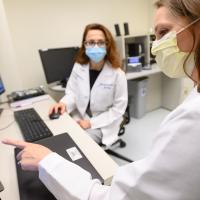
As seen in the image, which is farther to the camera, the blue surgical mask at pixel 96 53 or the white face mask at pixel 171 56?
the blue surgical mask at pixel 96 53

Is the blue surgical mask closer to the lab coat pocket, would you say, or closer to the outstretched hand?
the lab coat pocket

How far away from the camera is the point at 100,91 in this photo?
171cm

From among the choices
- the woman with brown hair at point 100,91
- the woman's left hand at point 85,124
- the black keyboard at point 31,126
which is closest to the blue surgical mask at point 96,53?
the woman with brown hair at point 100,91

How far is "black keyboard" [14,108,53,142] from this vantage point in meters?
1.08

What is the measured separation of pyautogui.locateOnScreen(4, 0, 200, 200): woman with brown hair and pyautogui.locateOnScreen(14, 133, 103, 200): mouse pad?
0.05 metres

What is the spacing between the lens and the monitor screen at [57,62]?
214 cm

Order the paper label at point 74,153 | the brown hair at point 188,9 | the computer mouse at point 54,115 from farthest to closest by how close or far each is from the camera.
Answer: the computer mouse at point 54,115 < the paper label at point 74,153 < the brown hair at point 188,9

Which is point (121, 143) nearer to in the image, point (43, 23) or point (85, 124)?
point (85, 124)

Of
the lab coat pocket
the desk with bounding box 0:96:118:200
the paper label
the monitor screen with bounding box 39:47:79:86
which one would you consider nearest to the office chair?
the lab coat pocket

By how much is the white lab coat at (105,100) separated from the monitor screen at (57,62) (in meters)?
0.51

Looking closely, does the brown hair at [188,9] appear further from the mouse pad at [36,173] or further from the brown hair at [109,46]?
the brown hair at [109,46]

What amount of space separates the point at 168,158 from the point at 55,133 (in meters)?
0.76

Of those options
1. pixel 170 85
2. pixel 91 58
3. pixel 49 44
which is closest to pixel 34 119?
pixel 91 58

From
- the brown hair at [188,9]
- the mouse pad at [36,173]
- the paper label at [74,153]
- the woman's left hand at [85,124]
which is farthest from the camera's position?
the woman's left hand at [85,124]
